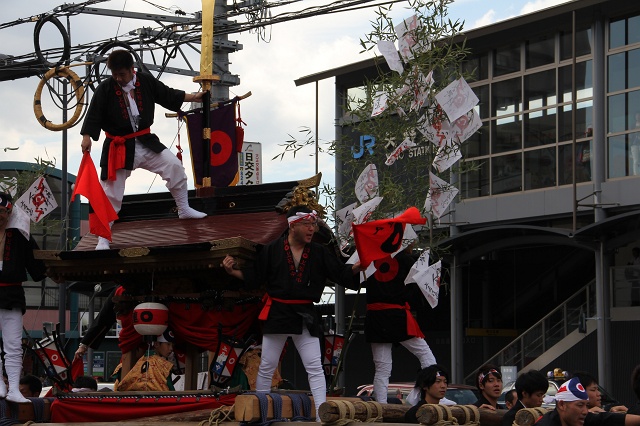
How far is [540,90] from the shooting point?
25.9 meters

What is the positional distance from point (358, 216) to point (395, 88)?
1184mm

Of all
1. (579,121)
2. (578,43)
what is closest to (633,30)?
(578,43)

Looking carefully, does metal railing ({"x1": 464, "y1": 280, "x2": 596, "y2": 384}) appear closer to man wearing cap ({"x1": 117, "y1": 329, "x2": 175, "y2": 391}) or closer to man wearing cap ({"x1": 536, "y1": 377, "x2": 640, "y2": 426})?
man wearing cap ({"x1": 117, "y1": 329, "x2": 175, "y2": 391})

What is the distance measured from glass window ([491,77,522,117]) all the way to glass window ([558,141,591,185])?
1758 mm

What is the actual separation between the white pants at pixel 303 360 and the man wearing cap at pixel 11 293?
6.41 ft

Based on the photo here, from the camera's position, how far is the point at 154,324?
891 cm

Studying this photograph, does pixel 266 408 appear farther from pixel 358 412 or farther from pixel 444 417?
pixel 444 417

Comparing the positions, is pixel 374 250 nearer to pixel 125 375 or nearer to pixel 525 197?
pixel 125 375

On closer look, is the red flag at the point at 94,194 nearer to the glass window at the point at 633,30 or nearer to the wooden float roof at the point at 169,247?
the wooden float roof at the point at 169,247

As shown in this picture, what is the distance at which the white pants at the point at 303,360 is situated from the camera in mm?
7844

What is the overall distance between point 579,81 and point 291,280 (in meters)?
18.4

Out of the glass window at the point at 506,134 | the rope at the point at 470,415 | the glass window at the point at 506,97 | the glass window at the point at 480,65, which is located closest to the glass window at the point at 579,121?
the glass window at the point at 506,134

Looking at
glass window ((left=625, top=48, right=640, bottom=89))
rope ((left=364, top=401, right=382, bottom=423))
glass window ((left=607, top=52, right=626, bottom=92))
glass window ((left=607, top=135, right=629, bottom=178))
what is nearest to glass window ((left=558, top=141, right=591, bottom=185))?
glass window ((left=607, top=135, right=629, bottom=178))

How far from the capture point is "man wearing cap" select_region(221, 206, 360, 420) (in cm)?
795
